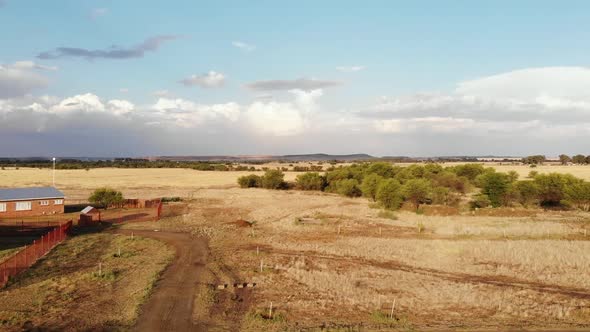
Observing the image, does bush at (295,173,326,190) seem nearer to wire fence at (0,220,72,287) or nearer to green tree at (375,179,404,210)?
green tree at (375,179,404,210)

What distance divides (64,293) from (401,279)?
1787 centimetres

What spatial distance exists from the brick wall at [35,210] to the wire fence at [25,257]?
47.8 ft

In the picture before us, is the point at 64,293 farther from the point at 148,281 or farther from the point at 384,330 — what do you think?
the point at 384,330

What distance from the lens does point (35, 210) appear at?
45.2m

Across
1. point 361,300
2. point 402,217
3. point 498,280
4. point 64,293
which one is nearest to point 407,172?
point 402,217

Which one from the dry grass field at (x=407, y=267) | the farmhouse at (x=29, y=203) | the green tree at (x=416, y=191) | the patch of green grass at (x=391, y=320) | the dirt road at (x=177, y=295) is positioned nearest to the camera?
the dirt road at (x=177, y=295)

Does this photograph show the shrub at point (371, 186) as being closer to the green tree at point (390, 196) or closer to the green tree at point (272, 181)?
the green tree at point (390, 196)

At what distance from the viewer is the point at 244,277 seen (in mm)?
24516

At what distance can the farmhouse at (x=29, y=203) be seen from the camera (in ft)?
144

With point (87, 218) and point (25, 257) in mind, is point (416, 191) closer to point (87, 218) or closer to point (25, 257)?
point (87, 218)

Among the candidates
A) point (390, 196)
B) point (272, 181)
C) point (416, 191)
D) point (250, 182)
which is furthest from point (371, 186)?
point (250, 182)

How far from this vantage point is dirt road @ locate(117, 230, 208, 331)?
17141mm

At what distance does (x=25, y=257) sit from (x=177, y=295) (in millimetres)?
11528

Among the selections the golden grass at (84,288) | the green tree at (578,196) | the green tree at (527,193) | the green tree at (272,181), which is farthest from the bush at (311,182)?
the golden grass at (84,288)
